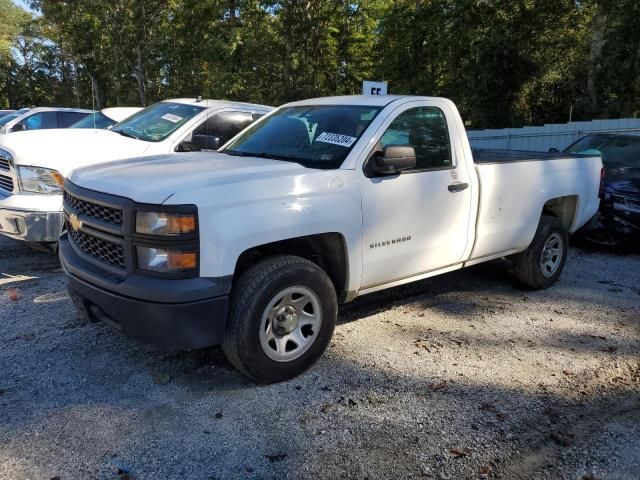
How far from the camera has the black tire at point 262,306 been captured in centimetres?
323

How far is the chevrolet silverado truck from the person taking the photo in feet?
17.0

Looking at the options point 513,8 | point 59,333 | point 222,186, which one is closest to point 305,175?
point 222,186

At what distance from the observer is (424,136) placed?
4395 mm

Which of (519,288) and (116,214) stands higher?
(116,214)

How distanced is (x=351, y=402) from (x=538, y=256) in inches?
121

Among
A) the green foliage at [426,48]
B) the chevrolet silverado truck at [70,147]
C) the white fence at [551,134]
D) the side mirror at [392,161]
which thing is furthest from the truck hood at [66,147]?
the green foliage at [426,48]

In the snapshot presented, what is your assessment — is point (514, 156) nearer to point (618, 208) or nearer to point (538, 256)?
point (538, 256)

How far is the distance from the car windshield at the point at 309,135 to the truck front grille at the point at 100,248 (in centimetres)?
138

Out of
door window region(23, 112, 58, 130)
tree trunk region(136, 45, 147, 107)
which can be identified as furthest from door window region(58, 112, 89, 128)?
tree trunk region(136, 45, 147, 107)

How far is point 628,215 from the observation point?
7301 millimetres

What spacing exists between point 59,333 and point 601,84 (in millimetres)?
21704

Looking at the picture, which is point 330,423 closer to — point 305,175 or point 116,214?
point 305,175

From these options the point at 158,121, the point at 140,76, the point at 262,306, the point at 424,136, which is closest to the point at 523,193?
the point at 424,136

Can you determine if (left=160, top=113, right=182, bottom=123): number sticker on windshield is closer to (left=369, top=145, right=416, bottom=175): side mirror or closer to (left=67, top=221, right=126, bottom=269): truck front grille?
(left=67, top=221, right=126, bottom=269): truck front grille
